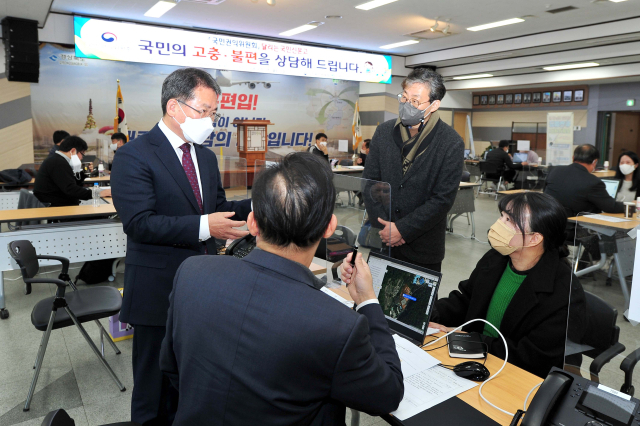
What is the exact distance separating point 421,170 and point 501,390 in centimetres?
124

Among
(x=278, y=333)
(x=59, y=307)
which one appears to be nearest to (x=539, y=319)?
(x=278, y=333)

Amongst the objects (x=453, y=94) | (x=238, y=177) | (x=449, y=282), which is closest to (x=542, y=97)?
(x=453, y=94)

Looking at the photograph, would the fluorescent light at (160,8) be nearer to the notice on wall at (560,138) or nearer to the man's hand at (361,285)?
the man's hand at (361,285)

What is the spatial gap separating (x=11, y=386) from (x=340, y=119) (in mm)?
11621

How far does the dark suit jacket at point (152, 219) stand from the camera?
1768 millimetres

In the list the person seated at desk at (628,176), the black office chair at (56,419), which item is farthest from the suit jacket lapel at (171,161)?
the person seated at desk at (628,176)

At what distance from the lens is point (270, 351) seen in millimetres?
917

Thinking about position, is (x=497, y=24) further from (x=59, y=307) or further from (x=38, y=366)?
(x=38, y=366)

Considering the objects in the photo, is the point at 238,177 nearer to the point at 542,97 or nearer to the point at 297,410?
the point at 297,410

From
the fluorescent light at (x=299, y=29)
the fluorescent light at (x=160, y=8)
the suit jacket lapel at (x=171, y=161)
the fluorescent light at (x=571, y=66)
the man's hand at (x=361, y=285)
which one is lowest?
the man's hand at (x=361, y=285)

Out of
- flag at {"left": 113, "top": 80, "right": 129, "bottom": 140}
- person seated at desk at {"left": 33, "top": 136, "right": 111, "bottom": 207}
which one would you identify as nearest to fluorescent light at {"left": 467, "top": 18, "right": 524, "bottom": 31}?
flag at {"left": 113, "top": 80, "right": 129, "bottom": 140}

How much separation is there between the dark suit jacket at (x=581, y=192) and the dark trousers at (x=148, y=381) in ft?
15.1

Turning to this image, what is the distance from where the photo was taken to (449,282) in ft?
16.1

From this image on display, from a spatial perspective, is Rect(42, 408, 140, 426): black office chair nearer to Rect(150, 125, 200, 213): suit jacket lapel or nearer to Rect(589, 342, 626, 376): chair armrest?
Rect(150, 125, 200, 213): suit jacket lapel
